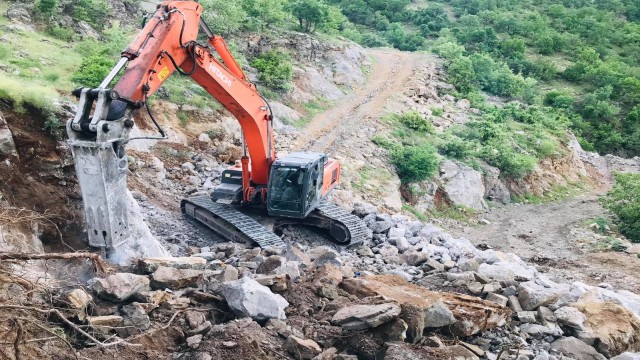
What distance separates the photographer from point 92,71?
45.2 ft

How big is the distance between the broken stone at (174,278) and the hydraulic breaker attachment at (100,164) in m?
0.83

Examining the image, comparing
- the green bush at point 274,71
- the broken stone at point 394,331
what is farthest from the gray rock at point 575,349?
the green bush at point 274,71

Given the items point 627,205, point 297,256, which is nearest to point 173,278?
point 297,256

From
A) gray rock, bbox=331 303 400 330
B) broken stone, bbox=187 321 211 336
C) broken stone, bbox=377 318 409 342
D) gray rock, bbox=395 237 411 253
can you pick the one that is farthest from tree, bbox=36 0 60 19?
broken stone, bbox=377 318 409 342

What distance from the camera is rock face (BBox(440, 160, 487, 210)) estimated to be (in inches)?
739

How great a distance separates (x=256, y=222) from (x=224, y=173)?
4.73 feet

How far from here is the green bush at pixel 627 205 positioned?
17656 millimetres

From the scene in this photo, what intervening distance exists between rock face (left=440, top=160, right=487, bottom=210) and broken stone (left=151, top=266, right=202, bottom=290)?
13160 mm

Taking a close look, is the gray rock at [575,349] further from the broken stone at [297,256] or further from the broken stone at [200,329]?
the broken stone at [200,329]

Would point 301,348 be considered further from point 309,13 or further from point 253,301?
point 309,13

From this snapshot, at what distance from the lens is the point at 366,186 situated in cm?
1636

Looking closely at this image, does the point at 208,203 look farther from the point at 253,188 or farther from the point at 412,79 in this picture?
the point at 412,79

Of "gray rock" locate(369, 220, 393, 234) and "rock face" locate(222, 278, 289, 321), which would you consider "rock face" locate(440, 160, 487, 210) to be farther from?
"rock face" locate(222, 278, 289, 321)

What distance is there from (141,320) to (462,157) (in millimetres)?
16267
